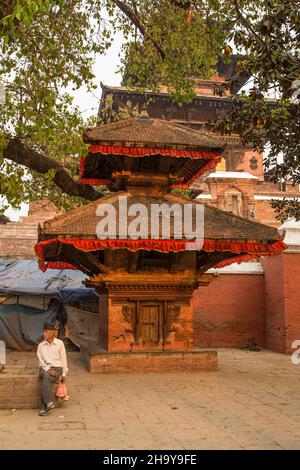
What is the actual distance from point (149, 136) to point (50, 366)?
6257 mm

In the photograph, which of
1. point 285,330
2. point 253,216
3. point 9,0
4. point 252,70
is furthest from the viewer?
point 253,216

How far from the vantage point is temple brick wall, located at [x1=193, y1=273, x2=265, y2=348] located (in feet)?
54.8

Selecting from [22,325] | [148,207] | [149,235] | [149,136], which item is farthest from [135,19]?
[22,325]

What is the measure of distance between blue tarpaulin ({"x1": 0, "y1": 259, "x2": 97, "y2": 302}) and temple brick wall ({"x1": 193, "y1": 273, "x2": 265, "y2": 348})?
144 inches

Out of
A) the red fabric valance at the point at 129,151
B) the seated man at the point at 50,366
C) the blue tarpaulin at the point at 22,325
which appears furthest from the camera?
the blue tarpaulin at the point at 22,325

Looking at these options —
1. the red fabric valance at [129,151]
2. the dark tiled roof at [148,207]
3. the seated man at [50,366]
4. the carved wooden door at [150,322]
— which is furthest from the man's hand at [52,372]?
the red fabric valance at [129,151]

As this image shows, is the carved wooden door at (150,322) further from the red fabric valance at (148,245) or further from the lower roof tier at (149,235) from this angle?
the red fabric valance at (148,245)

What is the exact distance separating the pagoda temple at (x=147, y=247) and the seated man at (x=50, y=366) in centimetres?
290

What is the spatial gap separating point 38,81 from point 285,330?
10262 millimetres

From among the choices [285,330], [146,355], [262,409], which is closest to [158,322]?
[146,355]

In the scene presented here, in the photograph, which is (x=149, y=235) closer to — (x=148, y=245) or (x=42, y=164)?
(x=148, y=245)

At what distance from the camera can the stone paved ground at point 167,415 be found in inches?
226

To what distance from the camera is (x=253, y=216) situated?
2514 cm

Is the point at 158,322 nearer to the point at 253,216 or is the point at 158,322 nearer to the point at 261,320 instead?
the point at 261,320
